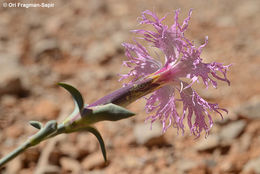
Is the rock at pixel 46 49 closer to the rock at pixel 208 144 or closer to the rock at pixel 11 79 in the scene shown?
the rock at pixel 11 79

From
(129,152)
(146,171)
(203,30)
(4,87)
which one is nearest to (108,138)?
(129,152)

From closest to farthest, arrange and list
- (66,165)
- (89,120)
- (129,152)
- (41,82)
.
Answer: (89,120)
(66,165)
(129,152)
(41,82)

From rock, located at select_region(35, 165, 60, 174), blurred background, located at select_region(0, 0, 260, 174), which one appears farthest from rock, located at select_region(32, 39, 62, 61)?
rock, located at select_region(35, 165, 60, 174)

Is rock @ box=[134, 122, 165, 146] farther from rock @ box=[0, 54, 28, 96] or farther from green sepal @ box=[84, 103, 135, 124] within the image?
green sepal @ box=[84, 103, 135, 124]

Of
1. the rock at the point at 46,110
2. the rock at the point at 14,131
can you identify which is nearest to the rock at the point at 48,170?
the rock at the point at 14,131

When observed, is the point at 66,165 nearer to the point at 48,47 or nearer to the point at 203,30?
the point at 48,47

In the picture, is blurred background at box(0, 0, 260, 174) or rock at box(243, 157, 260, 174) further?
blurred background at box(0, 0, 260, 174)
